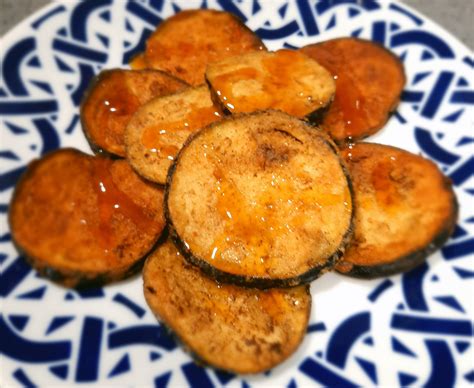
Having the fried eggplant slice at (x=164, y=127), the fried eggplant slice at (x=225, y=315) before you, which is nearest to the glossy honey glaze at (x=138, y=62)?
the fried eggplant slice at (x=164, y=127)

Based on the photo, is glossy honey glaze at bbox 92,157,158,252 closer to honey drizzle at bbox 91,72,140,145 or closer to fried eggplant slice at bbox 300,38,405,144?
honey drizzle at bbox 91,72,140,145

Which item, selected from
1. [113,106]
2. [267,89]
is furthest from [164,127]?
[267,89]

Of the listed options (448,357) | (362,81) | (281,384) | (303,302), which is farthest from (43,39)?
(448,357)

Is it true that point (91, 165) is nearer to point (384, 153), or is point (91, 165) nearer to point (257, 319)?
point (257, 319)

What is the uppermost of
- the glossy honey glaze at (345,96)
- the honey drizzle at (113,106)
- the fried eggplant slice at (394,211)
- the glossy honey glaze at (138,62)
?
the glossy honey glaze at (138,62)

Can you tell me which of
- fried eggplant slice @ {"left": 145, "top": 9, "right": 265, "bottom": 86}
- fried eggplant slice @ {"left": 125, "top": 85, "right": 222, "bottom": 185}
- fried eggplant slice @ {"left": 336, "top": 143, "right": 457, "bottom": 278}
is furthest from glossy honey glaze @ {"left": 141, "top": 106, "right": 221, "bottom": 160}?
fried eggplant slice @ {"left": 336, "top": 143, "right": 457, "bottom": 278}

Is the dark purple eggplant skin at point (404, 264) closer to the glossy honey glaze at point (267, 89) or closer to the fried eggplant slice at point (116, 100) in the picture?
the glossy honey glaze at point (267, 89)

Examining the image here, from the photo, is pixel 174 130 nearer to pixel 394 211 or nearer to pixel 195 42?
pixel 195 42
